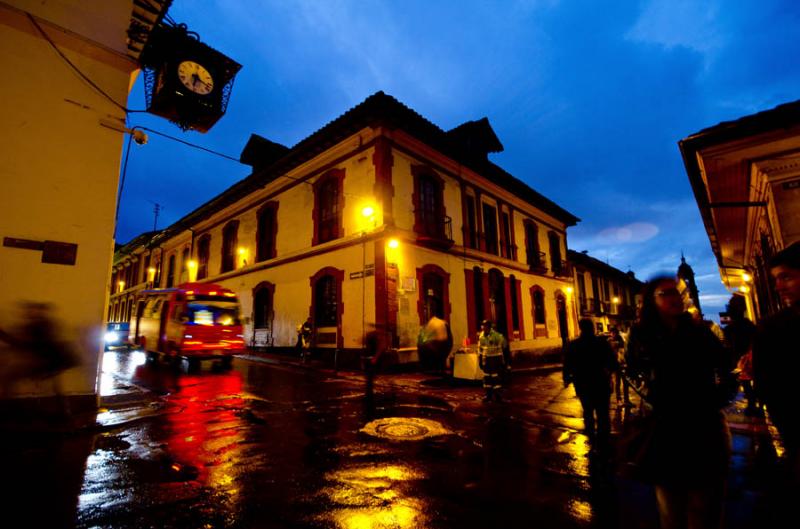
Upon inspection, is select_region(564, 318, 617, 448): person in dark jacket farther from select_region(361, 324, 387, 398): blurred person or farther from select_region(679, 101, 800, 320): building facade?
select_region(361, 324, 387, 398): blurred person

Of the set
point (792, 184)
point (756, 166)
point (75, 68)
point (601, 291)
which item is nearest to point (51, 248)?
point (75, 68)

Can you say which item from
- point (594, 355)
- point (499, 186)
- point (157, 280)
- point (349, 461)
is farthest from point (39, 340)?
point (157, 280)

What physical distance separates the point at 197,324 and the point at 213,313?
679mm

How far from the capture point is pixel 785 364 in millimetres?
1727

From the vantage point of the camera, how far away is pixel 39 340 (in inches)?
233

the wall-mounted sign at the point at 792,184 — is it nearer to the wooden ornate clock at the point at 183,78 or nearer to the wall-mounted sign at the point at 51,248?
the wooden ornate clock at the point at 183,78

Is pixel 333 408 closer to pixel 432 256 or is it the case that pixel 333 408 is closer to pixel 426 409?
pixel 426 409

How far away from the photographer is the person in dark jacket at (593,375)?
195 inches

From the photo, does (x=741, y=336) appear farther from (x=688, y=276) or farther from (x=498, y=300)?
(x=498, y=300)

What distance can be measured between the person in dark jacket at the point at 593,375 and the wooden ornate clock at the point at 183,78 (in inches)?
332

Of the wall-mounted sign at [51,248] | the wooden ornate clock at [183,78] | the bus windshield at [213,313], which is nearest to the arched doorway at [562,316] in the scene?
the bus windshield at [213,313]

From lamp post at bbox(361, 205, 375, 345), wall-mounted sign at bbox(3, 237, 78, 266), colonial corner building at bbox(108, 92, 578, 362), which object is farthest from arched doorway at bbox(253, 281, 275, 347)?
wall-mounted sign at bbox(3, 237, 78, 266)

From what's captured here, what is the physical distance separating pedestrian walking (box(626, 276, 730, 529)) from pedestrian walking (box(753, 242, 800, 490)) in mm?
198

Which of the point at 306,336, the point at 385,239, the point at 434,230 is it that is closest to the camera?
the point at 385,239
